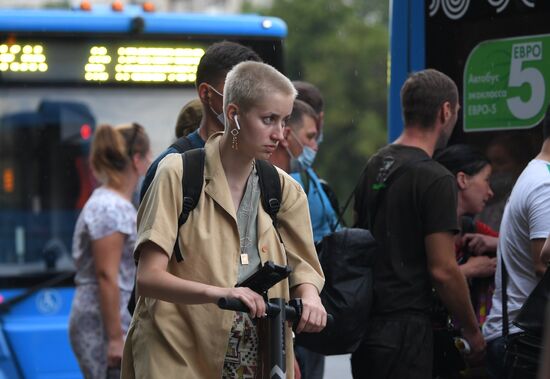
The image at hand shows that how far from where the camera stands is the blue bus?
18.9ft

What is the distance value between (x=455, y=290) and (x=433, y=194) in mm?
414

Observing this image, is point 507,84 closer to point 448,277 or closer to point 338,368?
point 448,277

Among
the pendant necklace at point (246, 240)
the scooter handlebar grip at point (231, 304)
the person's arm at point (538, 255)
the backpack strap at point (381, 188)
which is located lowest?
the person's arm at point (538, 255)

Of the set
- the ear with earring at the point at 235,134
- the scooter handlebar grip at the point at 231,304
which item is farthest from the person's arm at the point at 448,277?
the scooter handlebar grip at the point at 231,304

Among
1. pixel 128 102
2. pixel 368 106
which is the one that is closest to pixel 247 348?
pixel 128 102

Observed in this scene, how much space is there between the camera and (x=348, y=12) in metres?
74.6

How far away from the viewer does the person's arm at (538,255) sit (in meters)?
4.96

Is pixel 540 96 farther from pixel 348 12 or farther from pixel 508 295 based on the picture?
pixel 348 12

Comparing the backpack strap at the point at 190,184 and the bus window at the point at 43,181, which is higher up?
the backpack strap at the point at 190,184

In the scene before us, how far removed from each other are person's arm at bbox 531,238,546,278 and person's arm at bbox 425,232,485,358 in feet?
1.17

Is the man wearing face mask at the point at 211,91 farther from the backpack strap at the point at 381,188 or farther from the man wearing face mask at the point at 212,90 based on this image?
the backpack strap at the point at 381,188

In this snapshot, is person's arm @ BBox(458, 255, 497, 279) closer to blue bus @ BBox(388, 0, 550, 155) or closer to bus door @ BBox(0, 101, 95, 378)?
blue bus @ BBox(388, 0, 550, 155)

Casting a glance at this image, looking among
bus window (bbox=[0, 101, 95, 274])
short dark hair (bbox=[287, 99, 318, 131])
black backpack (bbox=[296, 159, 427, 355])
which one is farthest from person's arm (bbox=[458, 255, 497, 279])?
bus window (bbox=[0, 101, 95, 274])

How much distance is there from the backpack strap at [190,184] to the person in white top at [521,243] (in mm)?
1604
